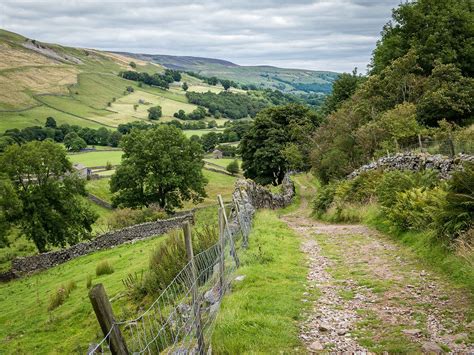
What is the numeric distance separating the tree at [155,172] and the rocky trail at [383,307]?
3388 cm

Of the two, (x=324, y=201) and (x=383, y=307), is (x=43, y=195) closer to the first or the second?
(x=324, y=201)

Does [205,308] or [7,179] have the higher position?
[205,308]

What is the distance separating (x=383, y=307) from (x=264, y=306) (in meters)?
2.26

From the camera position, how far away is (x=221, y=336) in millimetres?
7242

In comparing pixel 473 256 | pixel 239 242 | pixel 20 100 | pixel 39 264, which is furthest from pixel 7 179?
pixel 20 100

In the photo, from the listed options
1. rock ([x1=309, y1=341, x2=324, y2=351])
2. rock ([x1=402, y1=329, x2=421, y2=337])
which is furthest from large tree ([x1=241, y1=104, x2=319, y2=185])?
rock ([x1=309, y1=341, x2=324, y2=351])

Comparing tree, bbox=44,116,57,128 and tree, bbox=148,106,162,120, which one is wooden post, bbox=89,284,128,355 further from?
tree, bbox=148,106,162,120

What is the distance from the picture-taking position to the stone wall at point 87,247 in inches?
1097

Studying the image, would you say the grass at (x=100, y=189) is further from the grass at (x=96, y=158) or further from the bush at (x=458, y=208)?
the bush at (x=458, y=208)

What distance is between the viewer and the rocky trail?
6805 millimetres

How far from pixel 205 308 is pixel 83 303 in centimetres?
933

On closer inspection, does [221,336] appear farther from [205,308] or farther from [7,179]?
[7,179]

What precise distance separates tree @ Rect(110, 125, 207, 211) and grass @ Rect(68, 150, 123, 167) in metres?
38.3

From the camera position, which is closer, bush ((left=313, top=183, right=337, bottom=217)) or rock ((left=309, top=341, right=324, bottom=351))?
rock ((left=309, top=341, right=324, bottom=351))
